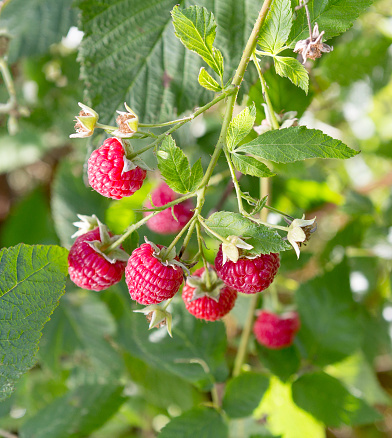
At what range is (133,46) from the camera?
0.69m

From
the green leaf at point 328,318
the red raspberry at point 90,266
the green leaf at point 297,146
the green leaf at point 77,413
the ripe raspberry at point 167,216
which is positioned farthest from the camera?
the green leaf at point 328,318

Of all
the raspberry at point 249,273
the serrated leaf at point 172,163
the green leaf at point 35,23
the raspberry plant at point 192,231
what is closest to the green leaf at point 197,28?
the raspberry plant at point 192,231

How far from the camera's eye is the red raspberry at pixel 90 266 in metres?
0.57

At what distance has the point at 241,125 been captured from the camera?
47 centimetres

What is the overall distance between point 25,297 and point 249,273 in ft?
0.93

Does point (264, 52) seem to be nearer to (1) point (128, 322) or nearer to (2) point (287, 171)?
(2) point (287, 171)

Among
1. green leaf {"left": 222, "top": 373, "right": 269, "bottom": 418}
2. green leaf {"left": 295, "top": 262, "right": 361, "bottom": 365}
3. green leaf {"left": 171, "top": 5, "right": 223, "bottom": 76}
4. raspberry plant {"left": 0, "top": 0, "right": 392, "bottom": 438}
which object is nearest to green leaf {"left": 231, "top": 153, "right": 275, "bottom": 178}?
raspberry plant {"left": 0, "top": 0, "right": 392, "bottom": 438}

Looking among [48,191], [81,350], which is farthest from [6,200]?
[81,350]

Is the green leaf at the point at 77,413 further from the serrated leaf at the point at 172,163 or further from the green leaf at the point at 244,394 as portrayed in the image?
the serrated leaf at the point at 172,163

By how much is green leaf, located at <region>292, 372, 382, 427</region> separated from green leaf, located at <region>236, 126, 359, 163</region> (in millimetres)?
648

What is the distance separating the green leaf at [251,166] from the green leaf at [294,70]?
10 centimetres

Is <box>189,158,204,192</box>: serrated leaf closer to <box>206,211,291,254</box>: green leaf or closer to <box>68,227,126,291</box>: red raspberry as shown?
<box>206,211,291,254</box>: green leaf

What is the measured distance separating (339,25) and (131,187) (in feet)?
0.99

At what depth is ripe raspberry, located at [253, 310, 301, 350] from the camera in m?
0.95
